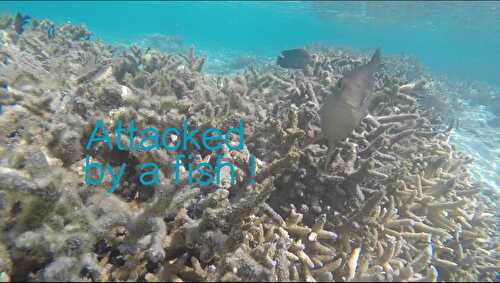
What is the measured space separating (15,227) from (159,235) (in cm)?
81

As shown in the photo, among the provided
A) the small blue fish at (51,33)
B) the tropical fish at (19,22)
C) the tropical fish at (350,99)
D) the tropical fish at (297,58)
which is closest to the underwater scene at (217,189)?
the tropical fish at (350,99)

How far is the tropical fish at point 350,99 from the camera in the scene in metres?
2.82

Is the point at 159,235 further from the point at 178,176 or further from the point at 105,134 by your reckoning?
the point at 105,134

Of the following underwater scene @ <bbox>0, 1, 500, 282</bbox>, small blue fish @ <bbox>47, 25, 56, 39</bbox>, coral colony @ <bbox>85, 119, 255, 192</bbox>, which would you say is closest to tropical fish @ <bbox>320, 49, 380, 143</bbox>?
underwater scene @ <bbox>0, 1, 500, 282</bbox>

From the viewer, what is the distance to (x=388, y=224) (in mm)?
3141

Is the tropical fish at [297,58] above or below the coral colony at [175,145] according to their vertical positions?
above

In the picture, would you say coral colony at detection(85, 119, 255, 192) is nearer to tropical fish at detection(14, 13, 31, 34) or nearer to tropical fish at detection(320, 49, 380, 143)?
tropical fish at detection(320, 49, 380, 143)

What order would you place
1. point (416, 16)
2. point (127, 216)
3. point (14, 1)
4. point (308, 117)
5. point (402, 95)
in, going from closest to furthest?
point (127, 216)
point (308, 117)
point (402, 95)
point (416, 16)
point (14, 1)

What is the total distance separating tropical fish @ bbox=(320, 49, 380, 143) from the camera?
111 inches

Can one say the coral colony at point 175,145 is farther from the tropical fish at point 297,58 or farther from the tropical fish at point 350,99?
the tropical fish at point 297,58

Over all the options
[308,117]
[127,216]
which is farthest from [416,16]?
[127,216]

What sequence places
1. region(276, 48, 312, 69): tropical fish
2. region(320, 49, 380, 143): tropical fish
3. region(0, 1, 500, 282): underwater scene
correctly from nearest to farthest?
1. region(0, 1, 500, 282): underwater scene
2. region(320, 49, 380, 143): tropical fish
3. region(276, 48, 312, 69): tropical fish

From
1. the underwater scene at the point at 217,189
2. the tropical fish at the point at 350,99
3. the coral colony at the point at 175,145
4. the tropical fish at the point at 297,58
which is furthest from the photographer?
the tropical fish at the point at 297,58

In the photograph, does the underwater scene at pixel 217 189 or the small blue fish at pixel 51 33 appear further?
the small blue fish at pixel 51 33
